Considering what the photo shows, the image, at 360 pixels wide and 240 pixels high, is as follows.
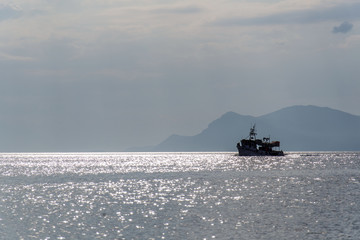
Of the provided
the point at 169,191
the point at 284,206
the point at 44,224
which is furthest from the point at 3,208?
the point at 284,206

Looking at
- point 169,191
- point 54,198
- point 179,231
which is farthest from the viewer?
point 169,191

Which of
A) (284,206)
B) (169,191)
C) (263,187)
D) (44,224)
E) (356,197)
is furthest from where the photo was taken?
(263,187)

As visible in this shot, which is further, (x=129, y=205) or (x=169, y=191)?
(x=169, y=191)

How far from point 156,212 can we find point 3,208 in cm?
2259

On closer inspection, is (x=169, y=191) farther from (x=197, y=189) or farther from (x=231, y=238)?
(x=231, y=238)

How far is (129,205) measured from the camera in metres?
73.9

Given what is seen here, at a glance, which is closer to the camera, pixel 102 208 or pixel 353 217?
pixel 353 217

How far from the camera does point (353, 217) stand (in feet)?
192

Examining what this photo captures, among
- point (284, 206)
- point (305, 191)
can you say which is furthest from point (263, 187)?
point (284, 206)

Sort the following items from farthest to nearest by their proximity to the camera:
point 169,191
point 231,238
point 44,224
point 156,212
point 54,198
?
point 169,191 < point 54,198 < point 156,212 < point 44,224 < point 231,238

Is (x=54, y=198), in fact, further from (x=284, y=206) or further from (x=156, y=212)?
(x=284, y=206)

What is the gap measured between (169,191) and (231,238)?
4744cm

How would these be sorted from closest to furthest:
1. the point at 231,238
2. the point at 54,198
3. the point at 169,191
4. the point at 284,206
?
the point at 231,238
the point at 284,206
the point at 54,198
the point at 169,191

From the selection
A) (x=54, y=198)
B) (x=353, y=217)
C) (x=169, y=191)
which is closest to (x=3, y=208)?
(x=54, y=198)
